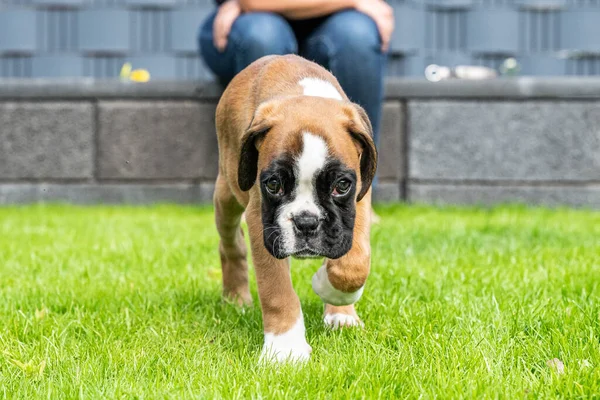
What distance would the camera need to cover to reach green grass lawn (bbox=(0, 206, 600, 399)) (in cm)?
198

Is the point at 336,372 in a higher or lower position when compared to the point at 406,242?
higher

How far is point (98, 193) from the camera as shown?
6488 mm

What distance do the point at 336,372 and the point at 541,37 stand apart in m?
6.51

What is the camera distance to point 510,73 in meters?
7.44

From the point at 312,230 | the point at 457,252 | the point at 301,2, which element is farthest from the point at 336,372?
the point at 301,2

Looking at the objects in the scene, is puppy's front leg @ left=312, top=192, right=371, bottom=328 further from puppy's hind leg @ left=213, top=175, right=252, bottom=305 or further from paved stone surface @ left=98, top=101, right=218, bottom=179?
paved stone surface @ left=98, top=101, right=218, bottom=179

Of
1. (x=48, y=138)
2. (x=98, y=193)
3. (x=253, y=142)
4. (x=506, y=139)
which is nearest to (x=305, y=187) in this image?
(x=253, y=142)

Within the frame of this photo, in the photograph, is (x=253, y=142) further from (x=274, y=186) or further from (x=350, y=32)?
(x=350, y=32)

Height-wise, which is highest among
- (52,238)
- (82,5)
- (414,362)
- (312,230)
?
(82,5)

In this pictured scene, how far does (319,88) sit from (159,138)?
404cm

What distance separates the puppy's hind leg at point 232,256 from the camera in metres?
2.95

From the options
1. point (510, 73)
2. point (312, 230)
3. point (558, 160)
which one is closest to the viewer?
point (312, 230)

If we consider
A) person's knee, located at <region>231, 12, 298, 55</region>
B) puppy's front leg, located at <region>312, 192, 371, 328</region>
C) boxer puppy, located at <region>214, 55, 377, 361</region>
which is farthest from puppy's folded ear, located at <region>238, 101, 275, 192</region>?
person's knee, located at <region>231, 12, 298, 55</region>

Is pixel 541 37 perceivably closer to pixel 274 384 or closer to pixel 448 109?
pixel 448 109
